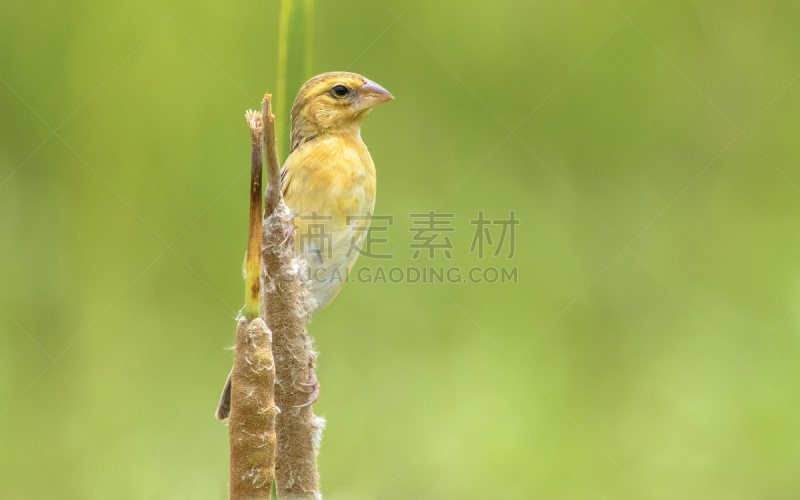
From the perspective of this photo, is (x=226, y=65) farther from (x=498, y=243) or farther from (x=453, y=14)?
(x=498, y=243)

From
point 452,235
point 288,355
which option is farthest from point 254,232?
point 452,235

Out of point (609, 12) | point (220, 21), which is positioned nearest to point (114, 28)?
point (220, 21)

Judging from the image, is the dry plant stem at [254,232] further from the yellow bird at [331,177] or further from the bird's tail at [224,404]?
the yellow bird at [331,177]

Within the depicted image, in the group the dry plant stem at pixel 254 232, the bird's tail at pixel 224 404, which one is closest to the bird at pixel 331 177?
the bird's tail at pixel 224 404

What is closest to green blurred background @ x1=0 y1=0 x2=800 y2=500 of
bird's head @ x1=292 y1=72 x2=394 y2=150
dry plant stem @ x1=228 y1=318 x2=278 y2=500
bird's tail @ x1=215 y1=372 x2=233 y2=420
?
bird's head @ x1=292 y1=72 x2=394 y2=150

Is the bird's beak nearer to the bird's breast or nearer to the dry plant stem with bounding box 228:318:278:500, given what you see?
the bird's breast

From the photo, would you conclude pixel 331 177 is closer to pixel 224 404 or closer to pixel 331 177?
pixel 331 177

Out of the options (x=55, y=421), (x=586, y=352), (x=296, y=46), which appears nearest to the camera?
(x=296, y=46)
